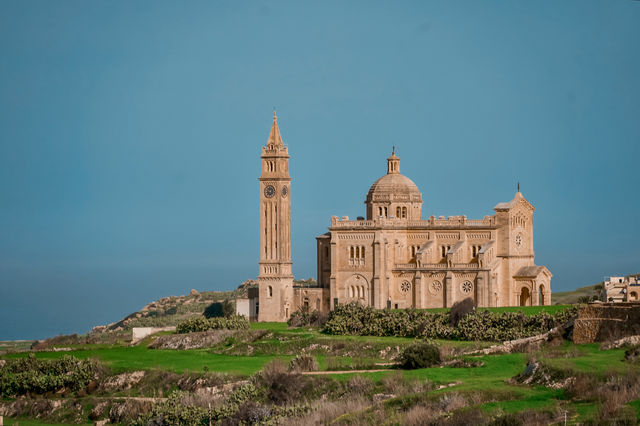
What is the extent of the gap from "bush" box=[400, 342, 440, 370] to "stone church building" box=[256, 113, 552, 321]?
2637 centimetres

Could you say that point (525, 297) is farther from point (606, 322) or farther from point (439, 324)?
point (606, 322)

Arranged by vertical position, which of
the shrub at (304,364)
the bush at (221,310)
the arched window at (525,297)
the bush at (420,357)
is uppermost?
the arched window at (525,297)

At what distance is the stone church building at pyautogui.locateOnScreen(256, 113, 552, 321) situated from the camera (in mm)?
66938

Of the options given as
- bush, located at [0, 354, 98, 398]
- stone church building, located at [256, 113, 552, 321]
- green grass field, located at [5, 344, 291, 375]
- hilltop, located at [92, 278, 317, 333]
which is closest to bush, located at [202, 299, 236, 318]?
hilltop, located at [92, 278, 317, 333]

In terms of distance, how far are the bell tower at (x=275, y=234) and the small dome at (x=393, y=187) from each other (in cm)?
574

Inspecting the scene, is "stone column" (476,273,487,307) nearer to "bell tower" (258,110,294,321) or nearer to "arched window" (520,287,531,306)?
"arched window" (520,287,531,306)

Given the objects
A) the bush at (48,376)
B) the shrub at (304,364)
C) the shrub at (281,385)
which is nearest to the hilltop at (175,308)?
the bush at (48,376)

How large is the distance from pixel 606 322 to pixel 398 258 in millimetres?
29938

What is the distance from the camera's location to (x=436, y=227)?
2712 inches

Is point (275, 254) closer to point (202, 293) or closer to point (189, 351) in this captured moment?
point (189, 351)

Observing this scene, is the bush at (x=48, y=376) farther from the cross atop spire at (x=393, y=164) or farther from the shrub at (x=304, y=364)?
the cross atop spire at (x=393, y=164)

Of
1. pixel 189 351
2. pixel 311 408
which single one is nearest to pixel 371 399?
pixel 311 408

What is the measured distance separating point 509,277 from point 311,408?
125ft

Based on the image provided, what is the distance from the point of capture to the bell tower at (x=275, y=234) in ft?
226
